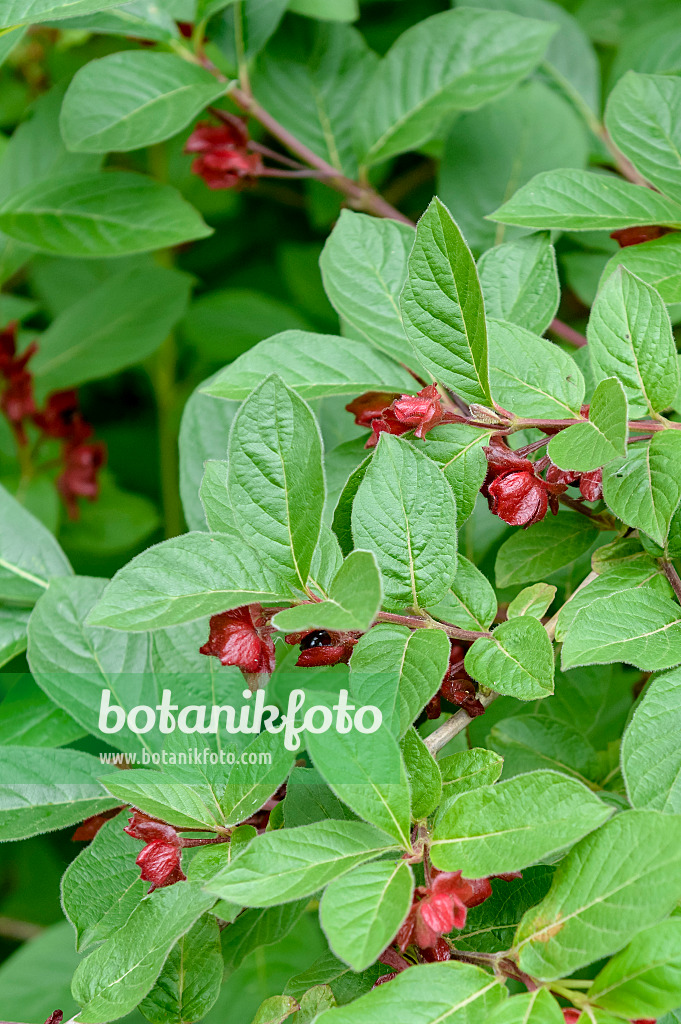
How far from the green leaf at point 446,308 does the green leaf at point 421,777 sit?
0.85ft

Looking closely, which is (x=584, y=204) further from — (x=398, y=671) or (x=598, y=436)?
(x=398, y=671)

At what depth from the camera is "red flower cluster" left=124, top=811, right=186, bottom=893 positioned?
0.62 metres

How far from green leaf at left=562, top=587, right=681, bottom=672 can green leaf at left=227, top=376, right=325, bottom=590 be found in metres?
0.19

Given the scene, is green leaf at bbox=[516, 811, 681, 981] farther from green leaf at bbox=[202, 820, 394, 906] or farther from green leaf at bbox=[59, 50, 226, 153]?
green leaf at bbox=[59, 50, 226, 153]

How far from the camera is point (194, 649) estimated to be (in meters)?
0.77

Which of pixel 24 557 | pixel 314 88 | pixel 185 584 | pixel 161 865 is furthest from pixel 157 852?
pixel 314 88

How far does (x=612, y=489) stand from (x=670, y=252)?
29cm

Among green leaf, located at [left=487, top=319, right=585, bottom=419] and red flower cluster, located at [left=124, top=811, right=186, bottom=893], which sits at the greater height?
green leaf, located at [left=487, top=319, right=585, bottom=419]

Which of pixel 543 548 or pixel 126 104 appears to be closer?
pixel 543 548

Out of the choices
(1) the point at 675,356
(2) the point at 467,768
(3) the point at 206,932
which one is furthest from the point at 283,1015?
(1) the point at 675,356

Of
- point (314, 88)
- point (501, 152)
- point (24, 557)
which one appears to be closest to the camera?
point (24, 557)

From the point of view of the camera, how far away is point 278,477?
1.91ft

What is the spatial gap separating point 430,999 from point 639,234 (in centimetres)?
71

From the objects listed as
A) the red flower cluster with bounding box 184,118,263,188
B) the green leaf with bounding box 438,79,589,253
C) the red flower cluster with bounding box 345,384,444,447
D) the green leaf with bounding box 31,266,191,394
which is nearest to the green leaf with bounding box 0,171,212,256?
the red flower cluster with bounding box 184,118,263,188
